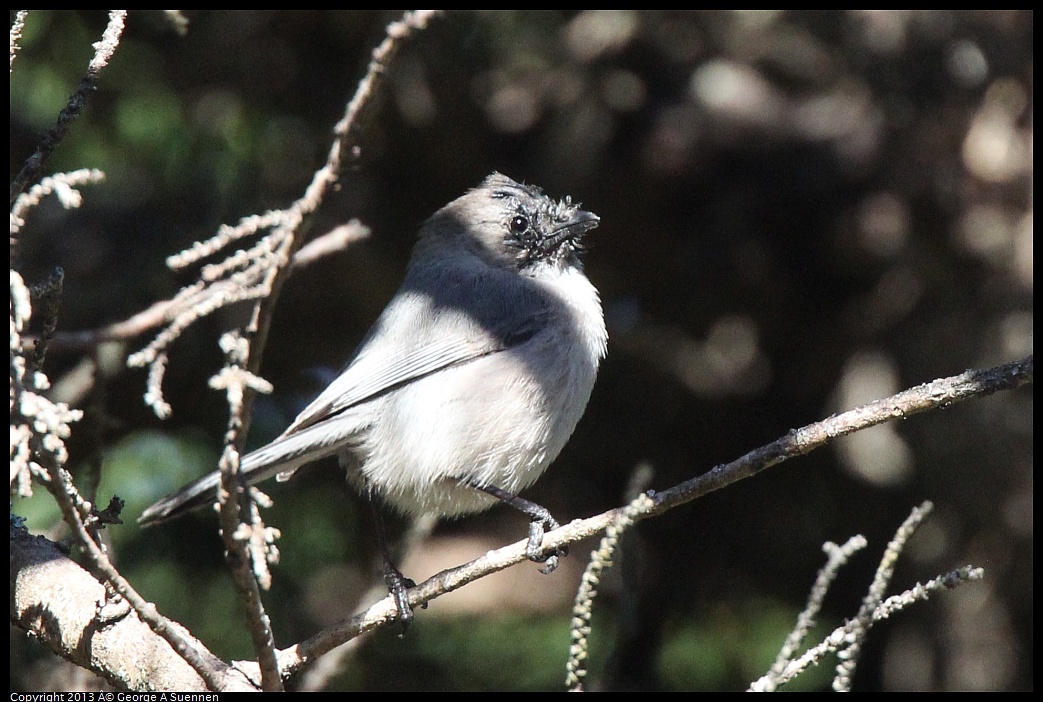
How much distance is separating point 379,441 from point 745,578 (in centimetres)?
209

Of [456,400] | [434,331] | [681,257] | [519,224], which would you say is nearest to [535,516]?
[456,400]

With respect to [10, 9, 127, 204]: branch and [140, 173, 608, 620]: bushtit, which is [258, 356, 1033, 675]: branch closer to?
[140, 173, 608, 620]: bushtit

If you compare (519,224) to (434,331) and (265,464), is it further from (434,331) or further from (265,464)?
(265,464)

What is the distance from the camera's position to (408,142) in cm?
462

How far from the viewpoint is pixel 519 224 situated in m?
4.25

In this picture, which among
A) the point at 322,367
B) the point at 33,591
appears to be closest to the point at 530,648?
the point at 322,367

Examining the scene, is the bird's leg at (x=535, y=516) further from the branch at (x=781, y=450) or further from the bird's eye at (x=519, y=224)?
the bird's eye at (x=519, y=224)

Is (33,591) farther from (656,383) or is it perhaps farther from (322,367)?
(656,383)

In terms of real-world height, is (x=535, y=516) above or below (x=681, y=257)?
below

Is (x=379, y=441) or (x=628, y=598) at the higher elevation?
(x=379, y=441)

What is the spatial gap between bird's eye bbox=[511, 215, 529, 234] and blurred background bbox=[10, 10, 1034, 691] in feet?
1.82

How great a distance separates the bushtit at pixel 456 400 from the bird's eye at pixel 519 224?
1.01 ft

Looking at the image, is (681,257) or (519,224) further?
(681,257)

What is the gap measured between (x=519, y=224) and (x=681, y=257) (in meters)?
0.90
